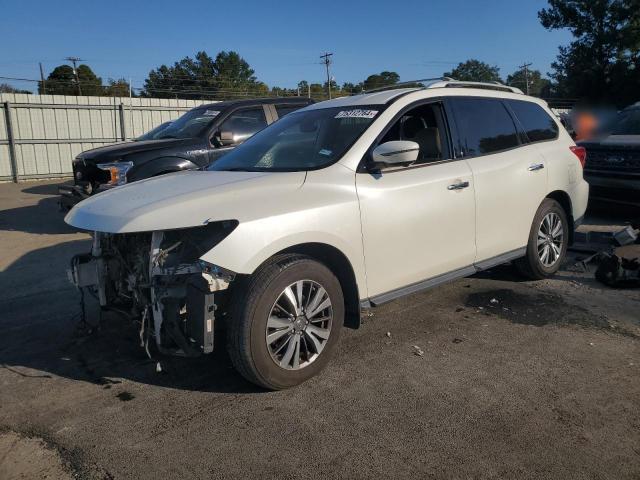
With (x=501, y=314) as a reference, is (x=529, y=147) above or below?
above

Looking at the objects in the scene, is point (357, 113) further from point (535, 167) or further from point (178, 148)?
point (178, 148)

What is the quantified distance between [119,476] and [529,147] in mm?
4500

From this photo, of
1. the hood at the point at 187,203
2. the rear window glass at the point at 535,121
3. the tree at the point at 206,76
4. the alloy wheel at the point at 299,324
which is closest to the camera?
the hood at the point at 187,203

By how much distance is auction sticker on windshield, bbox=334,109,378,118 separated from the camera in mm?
4223

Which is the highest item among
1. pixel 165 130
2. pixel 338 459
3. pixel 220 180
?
pixel 165 130

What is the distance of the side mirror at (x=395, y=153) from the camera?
3.80 m

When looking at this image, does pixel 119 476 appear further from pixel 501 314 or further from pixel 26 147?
pixel 26 147

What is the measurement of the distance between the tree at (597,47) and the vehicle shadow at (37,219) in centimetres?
3435

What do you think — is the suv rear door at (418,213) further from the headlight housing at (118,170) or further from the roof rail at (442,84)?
the headlight housing at (118,170)

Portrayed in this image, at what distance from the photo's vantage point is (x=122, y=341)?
14.3 feet

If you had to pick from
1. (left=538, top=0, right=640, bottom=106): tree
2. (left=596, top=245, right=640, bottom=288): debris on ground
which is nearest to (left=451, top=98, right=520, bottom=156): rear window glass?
(left=596, top=245, right=640, bottom=288): debris on ground

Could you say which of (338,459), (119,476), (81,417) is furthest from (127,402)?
(338,459)

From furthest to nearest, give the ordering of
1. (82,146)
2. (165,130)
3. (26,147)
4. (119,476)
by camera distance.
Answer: (82,146), (26,147), (165,130), (119,476)

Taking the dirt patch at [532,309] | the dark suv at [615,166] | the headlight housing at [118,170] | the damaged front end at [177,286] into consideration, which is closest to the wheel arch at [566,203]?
the dirt patch at [532,309]
